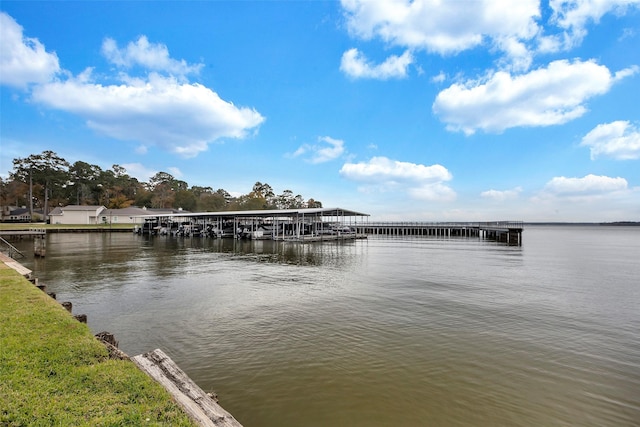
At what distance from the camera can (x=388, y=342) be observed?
830 centimetres

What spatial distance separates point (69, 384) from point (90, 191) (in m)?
102

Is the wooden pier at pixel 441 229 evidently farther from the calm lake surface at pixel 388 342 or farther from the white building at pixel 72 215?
the white building at pixel 72 215

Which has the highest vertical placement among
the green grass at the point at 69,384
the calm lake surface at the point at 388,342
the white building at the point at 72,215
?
the white building at the point at 72,215

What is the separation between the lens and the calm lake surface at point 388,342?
18.1ft

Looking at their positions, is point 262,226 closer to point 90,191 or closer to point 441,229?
point 441,229

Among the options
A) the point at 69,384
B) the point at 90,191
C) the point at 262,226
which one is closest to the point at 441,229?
the point at 262,226

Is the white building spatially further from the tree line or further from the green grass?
the green grass

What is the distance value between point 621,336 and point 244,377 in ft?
33.7

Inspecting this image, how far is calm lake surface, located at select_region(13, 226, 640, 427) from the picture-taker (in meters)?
5.52

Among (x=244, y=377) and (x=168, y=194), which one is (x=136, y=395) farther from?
(x=168, y=194)

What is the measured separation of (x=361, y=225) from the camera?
82000 mm

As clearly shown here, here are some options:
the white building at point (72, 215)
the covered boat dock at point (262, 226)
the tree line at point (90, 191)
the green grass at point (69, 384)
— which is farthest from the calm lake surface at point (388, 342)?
the tree line at point (90, 191)

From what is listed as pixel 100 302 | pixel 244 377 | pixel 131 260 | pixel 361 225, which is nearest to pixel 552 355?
pixel 244 377

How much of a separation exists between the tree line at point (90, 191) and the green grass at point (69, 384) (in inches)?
3222
